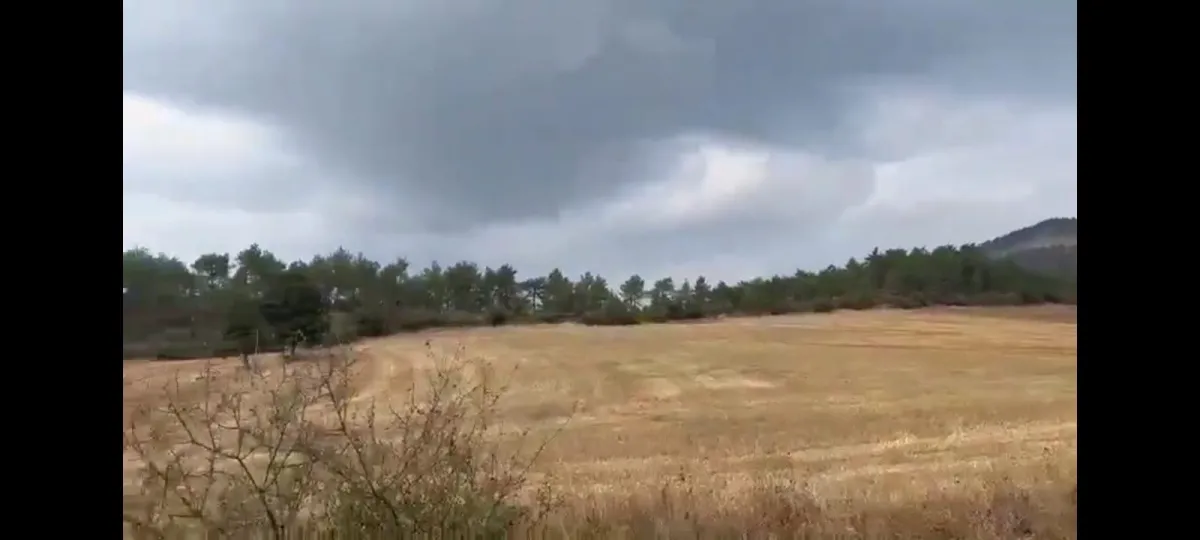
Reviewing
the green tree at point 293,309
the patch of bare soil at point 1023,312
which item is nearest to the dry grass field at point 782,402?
the patch of bare soil at point 1023,312

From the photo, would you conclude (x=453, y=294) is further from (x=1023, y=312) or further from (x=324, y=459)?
(x=1023, y=312)

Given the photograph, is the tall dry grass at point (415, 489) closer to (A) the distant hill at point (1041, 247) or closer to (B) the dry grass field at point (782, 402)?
(B) the dry grass field at point (782, 402)

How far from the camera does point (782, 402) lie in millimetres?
2559

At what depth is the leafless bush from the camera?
2082 mm

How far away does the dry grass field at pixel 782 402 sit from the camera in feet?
7.47

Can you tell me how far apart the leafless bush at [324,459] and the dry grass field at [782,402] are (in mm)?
63

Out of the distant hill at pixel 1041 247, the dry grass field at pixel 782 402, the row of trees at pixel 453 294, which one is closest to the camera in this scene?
the distant hill at pixel 1041 247

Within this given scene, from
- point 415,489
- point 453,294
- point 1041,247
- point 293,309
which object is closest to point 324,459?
point 415,489

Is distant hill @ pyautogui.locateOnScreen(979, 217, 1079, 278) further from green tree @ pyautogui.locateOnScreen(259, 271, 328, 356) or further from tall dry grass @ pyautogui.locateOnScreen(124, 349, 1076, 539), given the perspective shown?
green tree @ pyautogui.locateOnScreen(259, 271, 328, 356)

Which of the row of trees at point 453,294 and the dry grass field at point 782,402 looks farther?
the dry grass field at point 782,402

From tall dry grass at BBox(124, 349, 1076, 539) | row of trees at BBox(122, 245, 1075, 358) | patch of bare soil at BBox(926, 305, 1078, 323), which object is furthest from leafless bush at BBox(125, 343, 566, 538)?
patch of bare soil at BBox(926, 305, 1078, 323)

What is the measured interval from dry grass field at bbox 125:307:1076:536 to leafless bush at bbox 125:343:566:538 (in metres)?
0.06

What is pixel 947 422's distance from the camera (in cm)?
248
